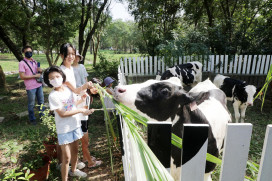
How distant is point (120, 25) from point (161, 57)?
6146 cm

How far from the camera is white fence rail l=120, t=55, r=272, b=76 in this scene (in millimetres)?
7305

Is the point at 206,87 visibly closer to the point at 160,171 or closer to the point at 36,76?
the point at 160,171

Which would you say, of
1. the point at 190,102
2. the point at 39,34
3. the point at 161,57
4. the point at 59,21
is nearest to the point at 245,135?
the point at 190,102

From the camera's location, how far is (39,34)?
983 cm

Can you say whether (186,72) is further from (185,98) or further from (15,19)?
(15,19)

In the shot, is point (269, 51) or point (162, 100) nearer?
point (162, 100)

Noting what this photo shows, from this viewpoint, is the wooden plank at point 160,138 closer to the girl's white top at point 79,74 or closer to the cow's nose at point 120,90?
the cow's nose at point 120,90

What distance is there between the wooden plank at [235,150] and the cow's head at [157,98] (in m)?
0.89

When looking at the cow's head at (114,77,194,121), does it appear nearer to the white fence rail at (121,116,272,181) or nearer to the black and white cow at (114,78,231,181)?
the black and white cow at (114,78,231,181)

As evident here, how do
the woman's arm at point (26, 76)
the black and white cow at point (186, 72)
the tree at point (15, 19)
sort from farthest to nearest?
the tree at point (15, 19) → the black and white cow at point (186, 72) → the woman's arm at point (26, 76)

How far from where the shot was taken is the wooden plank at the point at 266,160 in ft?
2.68

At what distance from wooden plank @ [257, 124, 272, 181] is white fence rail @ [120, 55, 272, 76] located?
629 centimetres

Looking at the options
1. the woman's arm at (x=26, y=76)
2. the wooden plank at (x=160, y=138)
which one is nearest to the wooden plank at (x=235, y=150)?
the wooden plank at (x=160, y=138)

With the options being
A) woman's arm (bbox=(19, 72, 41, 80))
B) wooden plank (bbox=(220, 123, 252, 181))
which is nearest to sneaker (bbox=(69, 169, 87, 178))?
wooden plank (bbox=(220, 123, 252, 181))
